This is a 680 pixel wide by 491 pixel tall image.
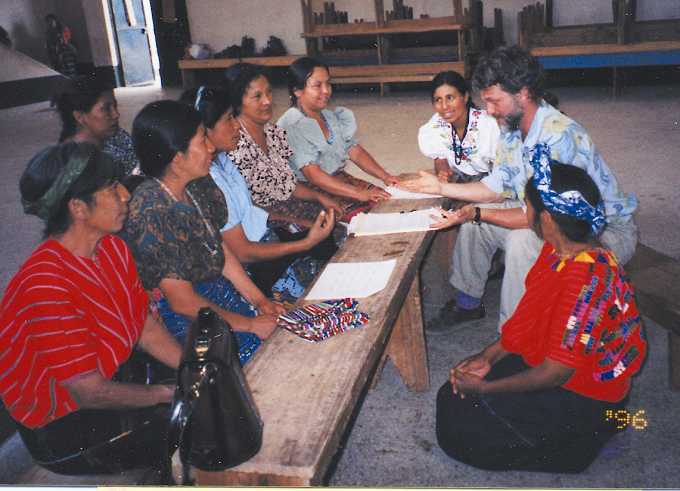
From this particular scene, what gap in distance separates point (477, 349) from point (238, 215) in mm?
1284

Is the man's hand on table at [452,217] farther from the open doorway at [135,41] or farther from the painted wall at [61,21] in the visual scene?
the open doorway at [135,41]

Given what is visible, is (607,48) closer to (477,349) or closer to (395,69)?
(395,69)

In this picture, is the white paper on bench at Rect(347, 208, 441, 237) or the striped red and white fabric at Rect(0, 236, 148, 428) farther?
the white paper on bench at Rect(347, 208, 441, 237)

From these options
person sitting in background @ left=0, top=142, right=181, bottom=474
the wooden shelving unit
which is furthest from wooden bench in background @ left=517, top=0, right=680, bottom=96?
person sitting in background @ left=0, top=142, right=181, bottom=474

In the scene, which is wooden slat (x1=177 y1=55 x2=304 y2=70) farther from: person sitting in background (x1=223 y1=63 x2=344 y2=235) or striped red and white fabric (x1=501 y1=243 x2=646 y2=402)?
striped red and white fabric (x1=501 y1=243 x2=646 y2=402)

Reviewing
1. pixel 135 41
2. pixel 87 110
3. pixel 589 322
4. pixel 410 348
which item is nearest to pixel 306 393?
pixel 589 322

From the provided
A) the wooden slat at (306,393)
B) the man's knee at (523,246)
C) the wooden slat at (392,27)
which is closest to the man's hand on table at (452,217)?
the man's knee at (523,246)

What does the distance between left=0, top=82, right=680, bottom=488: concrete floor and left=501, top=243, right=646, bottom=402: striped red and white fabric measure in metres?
0.34

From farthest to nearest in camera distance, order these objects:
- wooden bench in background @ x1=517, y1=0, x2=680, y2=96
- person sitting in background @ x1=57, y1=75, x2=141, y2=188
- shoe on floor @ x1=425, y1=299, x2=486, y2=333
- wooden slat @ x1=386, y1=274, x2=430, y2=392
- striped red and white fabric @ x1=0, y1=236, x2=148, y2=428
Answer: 1. wooden bench in background @ x1=517, y1=0, x2=680, y2=96
2. person sitting in background @ x1=57, y1=75, x2=141, y2=188
3. shoe on floor @ x1=425, y1=299, x2=486, y2=333
4. wooden slat @ x1=386, y1=274, x2=430, y2=392
5. striped red and white fabric @ x1=0, y1=236, x2=148, y2=428

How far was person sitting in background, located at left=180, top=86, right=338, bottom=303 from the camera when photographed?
7.81 feet

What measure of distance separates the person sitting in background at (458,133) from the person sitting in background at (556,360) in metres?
1.47

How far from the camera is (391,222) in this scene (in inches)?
101

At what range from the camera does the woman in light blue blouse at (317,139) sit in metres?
3.19

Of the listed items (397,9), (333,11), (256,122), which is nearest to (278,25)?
(333,11)
